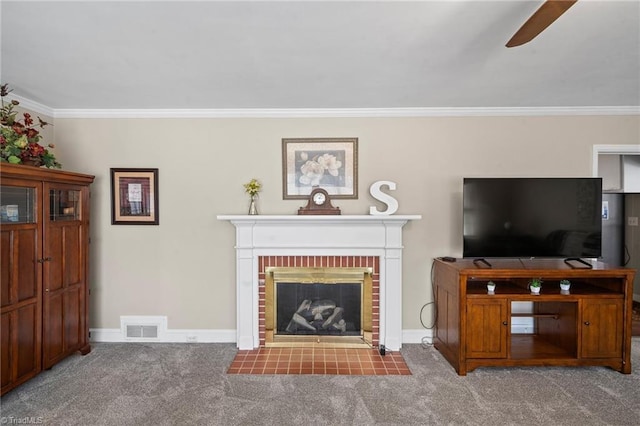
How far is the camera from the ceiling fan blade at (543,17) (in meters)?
1.20

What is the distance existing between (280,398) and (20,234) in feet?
7.36

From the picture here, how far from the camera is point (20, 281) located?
7.80 ft

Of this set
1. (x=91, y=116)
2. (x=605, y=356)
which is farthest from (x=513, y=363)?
(x=91, y=116)

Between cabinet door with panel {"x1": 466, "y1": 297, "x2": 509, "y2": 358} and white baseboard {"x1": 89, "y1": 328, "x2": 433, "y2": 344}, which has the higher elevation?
cabinet door with panel {"x1": 466, "y1": 297, "x2": 509, "y2": 358}

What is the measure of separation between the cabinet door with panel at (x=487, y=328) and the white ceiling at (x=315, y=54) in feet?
5.90

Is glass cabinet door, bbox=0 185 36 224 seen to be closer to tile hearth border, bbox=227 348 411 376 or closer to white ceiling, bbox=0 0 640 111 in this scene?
white ceiling, bbox=0 0 640 111

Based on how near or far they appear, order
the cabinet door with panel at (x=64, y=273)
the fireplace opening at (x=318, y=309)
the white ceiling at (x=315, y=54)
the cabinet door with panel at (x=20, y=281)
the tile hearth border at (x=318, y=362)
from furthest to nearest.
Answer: the fireplace opening at (x=318, y=309) < the tile hearth border at (x=318, y=362) < the cabinet door with panel at (x=64, y=273) < the cabinet door with panel at (x=20, y=281) < the white ceiling at (x=315, y=54)

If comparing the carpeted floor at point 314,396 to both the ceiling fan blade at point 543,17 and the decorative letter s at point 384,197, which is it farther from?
the ceiling fan blade at point 543,17

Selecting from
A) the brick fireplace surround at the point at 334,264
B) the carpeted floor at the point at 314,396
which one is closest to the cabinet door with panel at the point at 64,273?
the carpeted floor at the point at 314,396

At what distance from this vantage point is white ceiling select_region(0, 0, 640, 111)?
1674 millimetres

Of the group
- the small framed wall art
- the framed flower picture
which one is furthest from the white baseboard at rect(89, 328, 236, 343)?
the framed flower picture

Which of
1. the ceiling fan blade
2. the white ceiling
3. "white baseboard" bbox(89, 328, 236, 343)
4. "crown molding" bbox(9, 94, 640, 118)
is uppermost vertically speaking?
the white ceiling

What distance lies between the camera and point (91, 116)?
3275 millimetres

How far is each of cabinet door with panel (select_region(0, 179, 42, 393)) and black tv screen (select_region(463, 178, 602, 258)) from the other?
3.53m
